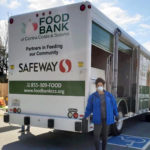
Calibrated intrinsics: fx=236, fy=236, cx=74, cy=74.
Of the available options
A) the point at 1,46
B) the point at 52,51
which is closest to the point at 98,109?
the point at 52,51

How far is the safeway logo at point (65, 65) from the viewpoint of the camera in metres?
5.40

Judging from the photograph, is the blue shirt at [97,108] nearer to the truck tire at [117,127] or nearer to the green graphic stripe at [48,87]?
the green graphic stripe at [48,87]

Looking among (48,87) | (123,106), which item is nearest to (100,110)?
(48,87)

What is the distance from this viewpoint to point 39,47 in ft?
19.3

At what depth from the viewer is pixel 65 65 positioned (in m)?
5.46

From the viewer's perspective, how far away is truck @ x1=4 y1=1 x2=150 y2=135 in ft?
17.2

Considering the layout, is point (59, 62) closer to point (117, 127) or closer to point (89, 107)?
point (89, 107)

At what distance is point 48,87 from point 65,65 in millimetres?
705

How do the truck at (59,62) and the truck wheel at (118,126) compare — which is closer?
the truck at (59,62)

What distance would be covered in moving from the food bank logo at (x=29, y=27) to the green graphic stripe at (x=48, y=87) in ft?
Result: 4.25

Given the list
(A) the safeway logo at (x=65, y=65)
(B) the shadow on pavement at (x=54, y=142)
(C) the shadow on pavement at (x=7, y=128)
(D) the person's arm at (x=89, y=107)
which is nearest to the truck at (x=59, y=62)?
(A) the safeway logo at (x=65, y=65)

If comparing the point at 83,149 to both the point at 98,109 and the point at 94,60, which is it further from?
the point at 94,60

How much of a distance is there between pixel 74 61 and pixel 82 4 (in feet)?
4.24

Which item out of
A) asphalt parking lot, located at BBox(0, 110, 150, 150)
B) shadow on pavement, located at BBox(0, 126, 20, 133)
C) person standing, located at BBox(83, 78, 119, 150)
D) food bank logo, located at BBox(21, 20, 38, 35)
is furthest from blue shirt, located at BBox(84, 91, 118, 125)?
shadow on pavement, located at BBox(0, 126, 20, 133)
